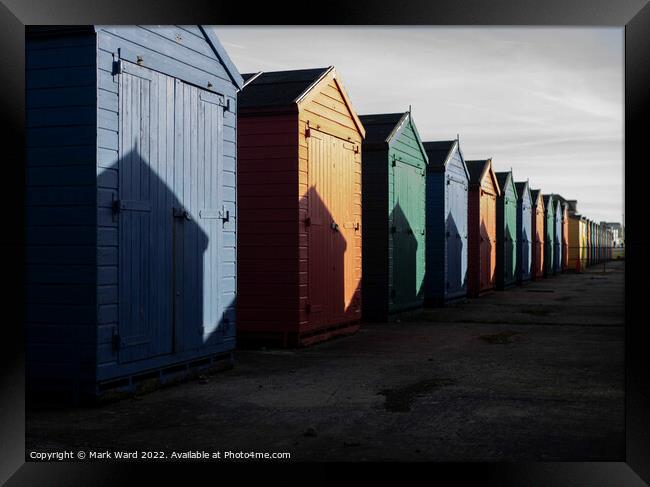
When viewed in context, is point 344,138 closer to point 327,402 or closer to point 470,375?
point 470,375

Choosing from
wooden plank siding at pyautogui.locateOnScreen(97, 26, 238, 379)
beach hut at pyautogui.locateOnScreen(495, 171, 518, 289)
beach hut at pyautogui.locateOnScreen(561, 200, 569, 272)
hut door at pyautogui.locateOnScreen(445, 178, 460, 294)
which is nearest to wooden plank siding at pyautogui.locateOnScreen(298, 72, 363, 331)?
wooden plank siding at pyautogui.locateOnScreen(97, 26, 238, 379)

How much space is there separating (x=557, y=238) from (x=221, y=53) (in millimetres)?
→ 36852

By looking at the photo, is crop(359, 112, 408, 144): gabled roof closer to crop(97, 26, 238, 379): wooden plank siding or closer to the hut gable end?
the hut gable end

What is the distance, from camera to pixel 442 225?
19984 millimetres

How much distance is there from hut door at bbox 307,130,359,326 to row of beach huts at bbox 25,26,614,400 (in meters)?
0.04

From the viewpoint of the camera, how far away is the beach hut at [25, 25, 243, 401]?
7.36 m

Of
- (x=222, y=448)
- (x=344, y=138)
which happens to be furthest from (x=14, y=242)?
(x=344, y=138)

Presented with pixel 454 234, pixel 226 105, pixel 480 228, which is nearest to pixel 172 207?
pixel 226 105

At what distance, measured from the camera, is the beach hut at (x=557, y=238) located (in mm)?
42519

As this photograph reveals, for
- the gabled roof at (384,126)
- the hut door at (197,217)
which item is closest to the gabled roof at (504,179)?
the gabled roof at (384,126)

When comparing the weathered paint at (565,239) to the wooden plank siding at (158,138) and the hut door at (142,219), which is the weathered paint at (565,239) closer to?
the wooden plank siding at (158,138)

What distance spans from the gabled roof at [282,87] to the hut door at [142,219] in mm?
3392

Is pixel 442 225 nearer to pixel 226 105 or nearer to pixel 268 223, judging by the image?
pixel 268 223

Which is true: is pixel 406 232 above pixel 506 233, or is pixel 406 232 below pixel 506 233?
below
